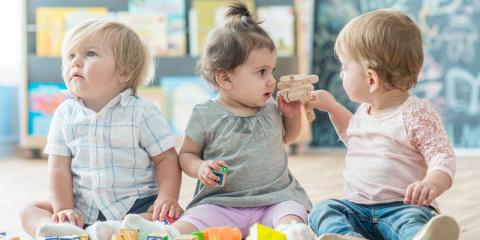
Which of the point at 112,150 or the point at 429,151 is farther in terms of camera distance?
the point at 112,150

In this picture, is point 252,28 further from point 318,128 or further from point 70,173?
point 318,128

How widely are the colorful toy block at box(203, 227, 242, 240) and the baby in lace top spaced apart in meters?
0.16

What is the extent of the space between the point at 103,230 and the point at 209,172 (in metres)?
0.22

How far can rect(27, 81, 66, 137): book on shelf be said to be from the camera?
3.62 meters

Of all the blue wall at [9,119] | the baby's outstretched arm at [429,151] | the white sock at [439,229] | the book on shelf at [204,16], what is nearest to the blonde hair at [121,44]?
the baby's outstretched arm at [429,151]

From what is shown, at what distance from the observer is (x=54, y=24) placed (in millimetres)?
3643

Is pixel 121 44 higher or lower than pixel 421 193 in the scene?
higher

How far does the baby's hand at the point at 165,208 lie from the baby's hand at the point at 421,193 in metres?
0.51

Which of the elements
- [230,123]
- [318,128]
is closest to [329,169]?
[318,128]

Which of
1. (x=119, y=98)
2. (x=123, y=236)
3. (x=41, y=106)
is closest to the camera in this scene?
(x=123, y=236)

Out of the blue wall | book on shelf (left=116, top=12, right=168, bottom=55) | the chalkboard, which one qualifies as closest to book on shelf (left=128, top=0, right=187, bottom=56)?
book on shelf (left=116, top=12, right=168, bottom=55)

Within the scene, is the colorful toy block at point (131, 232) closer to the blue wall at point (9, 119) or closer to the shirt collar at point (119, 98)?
the shirt collar at point (119, 98)

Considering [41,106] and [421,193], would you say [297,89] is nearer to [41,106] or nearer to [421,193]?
[421,193]

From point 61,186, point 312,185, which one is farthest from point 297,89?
point 312,185
